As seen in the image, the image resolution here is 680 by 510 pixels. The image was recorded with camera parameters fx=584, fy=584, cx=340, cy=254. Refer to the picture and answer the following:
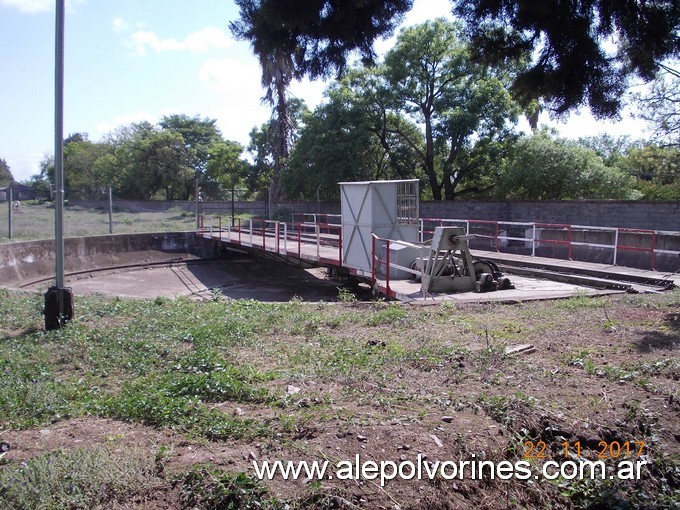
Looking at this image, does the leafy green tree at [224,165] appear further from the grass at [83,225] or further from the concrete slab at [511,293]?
the concrete slab at [511,293]

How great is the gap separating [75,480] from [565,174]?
78.6ft

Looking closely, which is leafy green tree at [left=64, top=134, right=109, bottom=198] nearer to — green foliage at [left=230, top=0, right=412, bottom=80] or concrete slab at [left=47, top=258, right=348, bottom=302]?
concrete slab at [left=47, top=258, right=348, bottom=302]

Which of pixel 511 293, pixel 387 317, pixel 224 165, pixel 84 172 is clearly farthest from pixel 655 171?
pixel 84 172

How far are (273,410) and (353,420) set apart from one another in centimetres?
71

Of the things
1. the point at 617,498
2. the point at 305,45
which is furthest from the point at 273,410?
the point at 305,45

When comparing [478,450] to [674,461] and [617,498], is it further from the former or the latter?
[674,461]

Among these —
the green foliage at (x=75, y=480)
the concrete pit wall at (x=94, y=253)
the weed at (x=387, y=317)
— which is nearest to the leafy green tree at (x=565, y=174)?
the concrete pit wall at (x=94, y=253)

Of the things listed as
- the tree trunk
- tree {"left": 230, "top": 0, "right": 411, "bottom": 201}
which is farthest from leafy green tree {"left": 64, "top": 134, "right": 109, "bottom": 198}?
tree {"left": 230, "top": 0, "right": 411, "bottom": 201}

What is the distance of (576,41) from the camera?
4.96 m

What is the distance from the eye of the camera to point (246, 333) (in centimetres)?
733

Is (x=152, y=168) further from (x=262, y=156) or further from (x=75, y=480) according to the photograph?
(x=75, y=480)

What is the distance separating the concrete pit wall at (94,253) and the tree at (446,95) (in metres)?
11.5

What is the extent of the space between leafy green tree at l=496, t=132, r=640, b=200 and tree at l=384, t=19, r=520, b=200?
2211mm

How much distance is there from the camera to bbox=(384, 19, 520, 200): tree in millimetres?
25828
